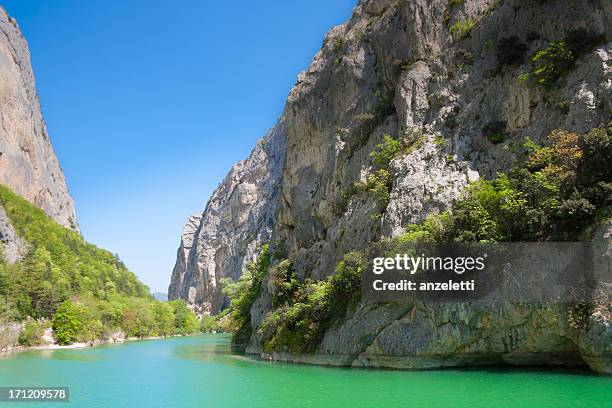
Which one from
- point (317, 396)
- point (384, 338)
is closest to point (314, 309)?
point (384, 338)

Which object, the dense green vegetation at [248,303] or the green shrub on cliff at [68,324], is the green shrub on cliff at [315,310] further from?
the green shrub on cliff at [68,324]

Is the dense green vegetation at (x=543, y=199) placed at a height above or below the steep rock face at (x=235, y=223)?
below

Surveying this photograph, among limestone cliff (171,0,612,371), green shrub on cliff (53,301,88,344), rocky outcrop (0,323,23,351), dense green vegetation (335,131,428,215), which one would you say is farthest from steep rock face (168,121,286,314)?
dense green vegetation (335,131,428,215)

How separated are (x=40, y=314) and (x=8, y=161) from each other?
5452 centimetres

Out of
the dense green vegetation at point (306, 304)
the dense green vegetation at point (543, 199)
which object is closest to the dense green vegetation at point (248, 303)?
the dense green vegetation at point (306, 304)

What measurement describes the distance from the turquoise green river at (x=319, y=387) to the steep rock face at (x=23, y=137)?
93.2 metres

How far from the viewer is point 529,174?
1022 inches

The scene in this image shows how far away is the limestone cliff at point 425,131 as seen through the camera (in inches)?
1041

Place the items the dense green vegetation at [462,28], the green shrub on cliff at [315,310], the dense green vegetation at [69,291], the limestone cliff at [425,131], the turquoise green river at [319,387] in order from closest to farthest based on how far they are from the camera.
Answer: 1. the turquoise green river at [319,387]
2. the limestone cliff at [425,131]
3. the green shrub on cliff at [315,310]
4. the dense green vegetation at [462,28]
5. the dense green vegetation at [69,291]

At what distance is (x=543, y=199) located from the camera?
24922 mm

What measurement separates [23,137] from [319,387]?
116m

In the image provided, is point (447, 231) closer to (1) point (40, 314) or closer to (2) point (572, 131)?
(2) point (572, 131)

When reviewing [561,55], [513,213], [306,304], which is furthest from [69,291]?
[561,55]

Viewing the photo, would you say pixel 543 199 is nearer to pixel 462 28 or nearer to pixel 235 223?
pixel 462 28
